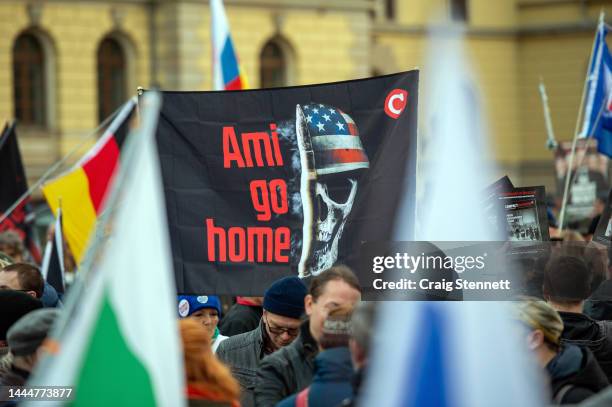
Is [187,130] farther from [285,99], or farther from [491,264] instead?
[491,264]

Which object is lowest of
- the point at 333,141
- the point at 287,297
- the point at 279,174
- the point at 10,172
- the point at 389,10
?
the point at 287,297

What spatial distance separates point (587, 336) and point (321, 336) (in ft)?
5.08

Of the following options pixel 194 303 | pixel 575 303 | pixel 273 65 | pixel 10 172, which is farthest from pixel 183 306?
pixel 273 65

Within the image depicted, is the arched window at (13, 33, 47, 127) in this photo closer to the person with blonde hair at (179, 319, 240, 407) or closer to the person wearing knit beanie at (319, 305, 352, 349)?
the person wearing knit beanie at (319, 305, 352, 349)

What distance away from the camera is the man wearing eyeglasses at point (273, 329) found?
6.39 metres

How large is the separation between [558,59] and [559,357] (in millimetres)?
37611

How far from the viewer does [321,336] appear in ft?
16.2

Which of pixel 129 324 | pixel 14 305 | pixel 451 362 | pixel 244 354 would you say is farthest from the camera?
pixel 244 354

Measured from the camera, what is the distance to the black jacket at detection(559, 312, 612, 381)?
19.8 feet

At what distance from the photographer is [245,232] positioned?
7012mm

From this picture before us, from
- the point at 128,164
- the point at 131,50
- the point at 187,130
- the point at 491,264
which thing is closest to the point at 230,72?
the point at 187,130

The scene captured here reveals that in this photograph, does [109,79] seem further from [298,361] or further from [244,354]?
[298,361]

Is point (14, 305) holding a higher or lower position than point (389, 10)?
lower

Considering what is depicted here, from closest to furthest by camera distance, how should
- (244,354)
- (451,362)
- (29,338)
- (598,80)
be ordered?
1. (451,362)
2. (29,338)
3. (244,354)
4. (598,80)
